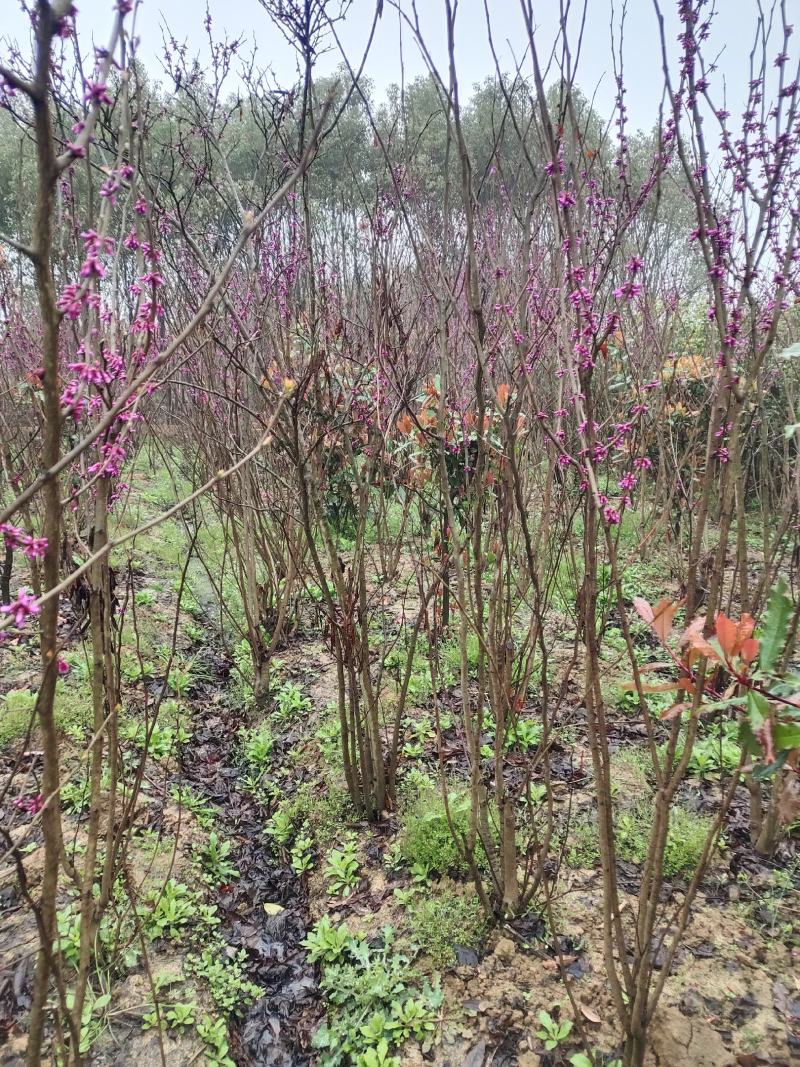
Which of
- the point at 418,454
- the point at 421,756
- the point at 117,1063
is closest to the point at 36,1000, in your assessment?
the point at 117,1063

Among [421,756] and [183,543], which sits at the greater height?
[183,543]

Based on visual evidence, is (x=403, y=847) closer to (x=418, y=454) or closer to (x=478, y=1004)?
(x=478, y=1004)

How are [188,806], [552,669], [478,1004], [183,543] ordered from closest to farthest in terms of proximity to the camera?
[478,1004], [188,806], [552,669], [183,543]

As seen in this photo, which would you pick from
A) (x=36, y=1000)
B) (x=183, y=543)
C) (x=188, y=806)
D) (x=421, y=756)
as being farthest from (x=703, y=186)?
(x=183, y=543)

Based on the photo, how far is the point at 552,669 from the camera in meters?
3.42

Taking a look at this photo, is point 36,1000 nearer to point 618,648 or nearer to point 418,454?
point 618,648

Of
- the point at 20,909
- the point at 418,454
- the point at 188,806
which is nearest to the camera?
the point at 20,909

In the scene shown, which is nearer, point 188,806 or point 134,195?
point 134,195

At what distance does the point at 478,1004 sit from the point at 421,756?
44.8 inches

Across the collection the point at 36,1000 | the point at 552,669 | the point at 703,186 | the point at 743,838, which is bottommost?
the point at 743,838

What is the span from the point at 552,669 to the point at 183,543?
11.6 feet

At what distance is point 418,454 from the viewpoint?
15.6 feet

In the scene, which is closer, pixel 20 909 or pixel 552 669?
pixel 20 909

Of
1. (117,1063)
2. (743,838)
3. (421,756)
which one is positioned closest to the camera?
(117,1063)
